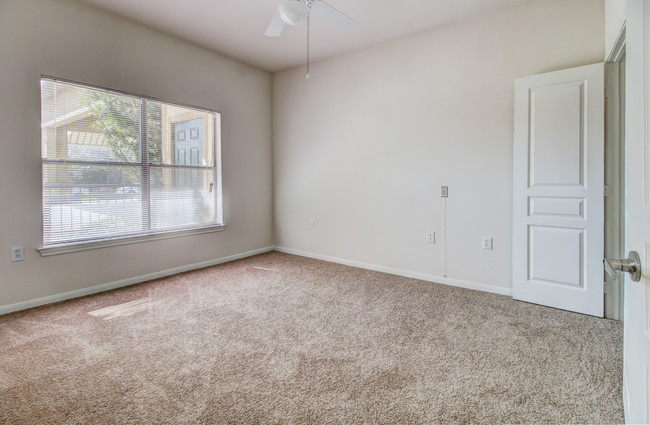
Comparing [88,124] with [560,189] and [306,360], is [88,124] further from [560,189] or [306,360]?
[560,189]

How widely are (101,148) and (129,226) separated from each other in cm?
82

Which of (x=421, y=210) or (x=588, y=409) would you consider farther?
(x=421, y=210)

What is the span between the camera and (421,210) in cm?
351

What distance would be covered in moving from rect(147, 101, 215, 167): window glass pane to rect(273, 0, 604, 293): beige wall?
1163 millimetres

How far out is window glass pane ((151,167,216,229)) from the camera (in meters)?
3.53

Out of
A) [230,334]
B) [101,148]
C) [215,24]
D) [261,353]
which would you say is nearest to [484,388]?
[261,353]

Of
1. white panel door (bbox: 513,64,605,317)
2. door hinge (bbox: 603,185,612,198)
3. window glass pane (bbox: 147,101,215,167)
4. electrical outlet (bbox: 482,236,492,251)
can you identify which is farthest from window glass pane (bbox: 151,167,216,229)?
door hinge (bbox: 603,185,612,198)

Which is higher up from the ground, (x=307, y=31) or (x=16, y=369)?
(x=307, y=31)

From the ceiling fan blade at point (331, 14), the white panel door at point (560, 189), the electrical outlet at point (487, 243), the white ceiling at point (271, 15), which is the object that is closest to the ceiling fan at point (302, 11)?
the ceiling fan blade at point (331, 14)

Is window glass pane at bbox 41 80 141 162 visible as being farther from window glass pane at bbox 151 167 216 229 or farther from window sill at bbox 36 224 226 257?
window sill at bbox 36 224 226 257

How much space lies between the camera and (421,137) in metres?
3.46

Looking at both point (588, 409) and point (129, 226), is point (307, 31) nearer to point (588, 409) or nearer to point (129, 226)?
point (129, 226)

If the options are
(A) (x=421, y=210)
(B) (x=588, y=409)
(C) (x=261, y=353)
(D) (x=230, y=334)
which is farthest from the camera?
(A) (x=421, y=210)

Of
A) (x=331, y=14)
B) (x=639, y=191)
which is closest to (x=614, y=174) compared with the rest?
(x=639, y=191)
